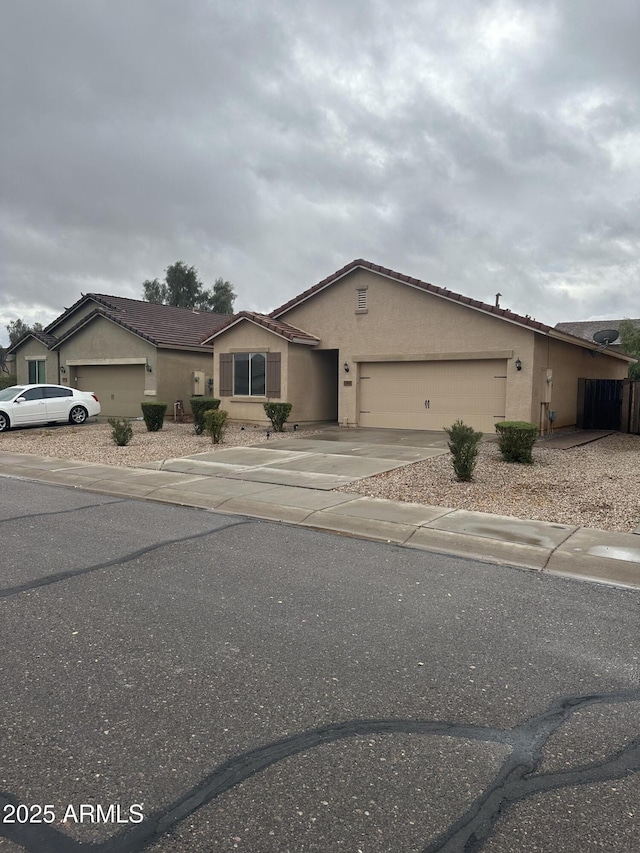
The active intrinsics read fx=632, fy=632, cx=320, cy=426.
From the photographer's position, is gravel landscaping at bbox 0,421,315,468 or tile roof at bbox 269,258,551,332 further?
tile roof at bbox 269,258,551,332

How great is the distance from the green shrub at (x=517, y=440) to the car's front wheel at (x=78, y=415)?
1546cm

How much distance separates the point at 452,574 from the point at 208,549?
258cm

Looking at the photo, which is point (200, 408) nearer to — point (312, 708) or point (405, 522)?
point (405, 522)

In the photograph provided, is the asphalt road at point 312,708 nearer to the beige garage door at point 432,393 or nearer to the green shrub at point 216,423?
the green shrub at point 216,423

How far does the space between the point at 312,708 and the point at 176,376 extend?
22.2 m

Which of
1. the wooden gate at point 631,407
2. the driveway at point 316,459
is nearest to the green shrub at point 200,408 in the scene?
the driveway at point 316,459

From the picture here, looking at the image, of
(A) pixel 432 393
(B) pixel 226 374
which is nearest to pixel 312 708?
(A) pixel 432 393

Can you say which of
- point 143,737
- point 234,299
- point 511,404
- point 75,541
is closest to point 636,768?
point 143,737

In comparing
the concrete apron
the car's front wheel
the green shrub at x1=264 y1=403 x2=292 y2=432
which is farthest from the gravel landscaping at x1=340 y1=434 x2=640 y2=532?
the car's front wheel

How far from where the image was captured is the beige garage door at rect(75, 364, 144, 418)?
25016 millimetres

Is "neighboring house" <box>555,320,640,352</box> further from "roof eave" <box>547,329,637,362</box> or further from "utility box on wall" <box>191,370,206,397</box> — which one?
"utility box on wall" <box>191,370,206,397</box>

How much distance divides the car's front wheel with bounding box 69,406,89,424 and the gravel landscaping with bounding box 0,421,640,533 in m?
3.58

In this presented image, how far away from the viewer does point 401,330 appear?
18.7 meters

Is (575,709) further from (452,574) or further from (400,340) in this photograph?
(400,340)
